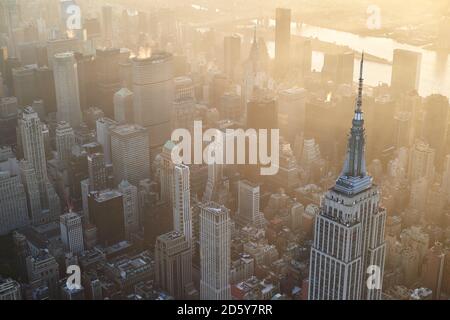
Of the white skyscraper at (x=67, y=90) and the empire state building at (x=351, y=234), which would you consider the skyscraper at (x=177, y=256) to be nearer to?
the empire state building at (x=351, y=234)

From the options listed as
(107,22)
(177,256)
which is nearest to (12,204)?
(177,256)

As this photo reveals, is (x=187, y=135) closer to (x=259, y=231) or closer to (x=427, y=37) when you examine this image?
(x=259, y=231)

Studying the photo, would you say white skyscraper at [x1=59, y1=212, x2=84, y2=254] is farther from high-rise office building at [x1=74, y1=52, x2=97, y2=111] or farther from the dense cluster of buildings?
high-rise office building at [x1=74, y1=52, x2=97, y2=111]

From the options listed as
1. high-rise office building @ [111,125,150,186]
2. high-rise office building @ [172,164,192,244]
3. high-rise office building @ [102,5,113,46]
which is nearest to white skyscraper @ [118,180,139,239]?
high-rise office building @ [111,125,150,186]

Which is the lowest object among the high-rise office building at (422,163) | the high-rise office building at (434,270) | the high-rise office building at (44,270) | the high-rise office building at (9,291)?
the high-rise office building at (44,270)

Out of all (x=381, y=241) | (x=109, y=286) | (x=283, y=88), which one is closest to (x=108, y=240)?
(x=109, y=286)

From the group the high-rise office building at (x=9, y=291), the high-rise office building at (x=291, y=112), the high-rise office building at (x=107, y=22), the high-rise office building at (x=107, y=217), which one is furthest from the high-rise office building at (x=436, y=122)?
the high-rise office building at (x=107, y=22)
